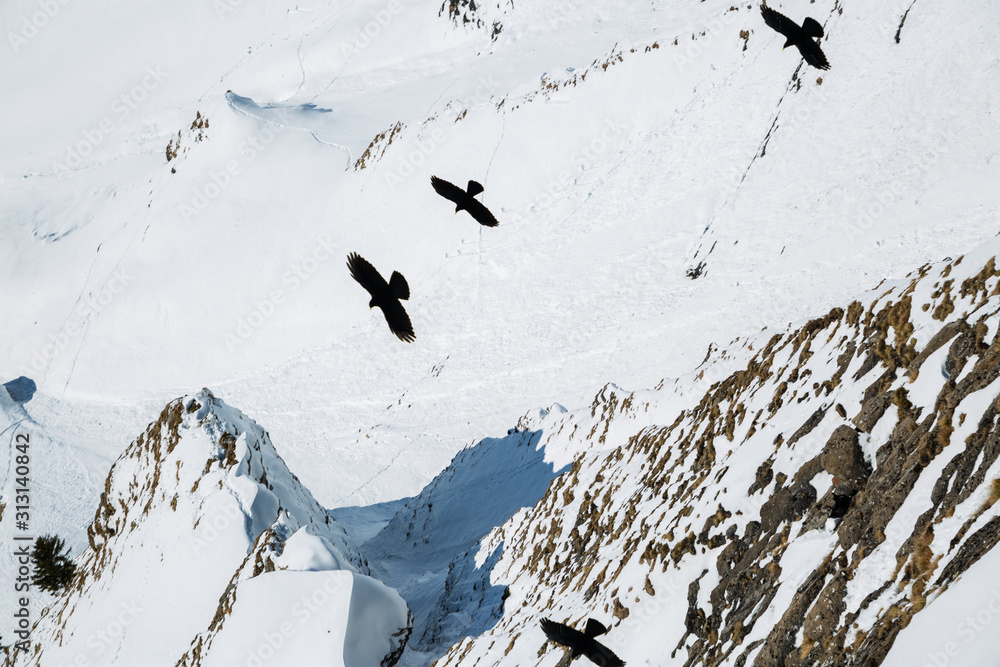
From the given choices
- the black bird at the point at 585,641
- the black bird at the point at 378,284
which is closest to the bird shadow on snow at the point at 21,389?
the black bird at the point at 378,284

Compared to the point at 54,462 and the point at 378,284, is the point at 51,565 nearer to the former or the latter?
the point at 54,462

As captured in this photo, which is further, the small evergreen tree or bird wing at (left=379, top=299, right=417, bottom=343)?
the small evergreen tree

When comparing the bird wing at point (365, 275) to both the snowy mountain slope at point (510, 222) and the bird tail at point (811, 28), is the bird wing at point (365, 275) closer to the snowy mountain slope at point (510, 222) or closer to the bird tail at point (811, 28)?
the bird tail at point (811, 28)

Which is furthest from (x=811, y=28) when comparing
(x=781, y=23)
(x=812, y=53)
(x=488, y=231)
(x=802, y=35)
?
(x=488, y=231)

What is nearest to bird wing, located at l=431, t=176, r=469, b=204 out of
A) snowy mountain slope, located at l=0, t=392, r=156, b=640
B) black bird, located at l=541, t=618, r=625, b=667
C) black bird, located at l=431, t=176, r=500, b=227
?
black bird, located at l=431, t=176, r=500, b=227

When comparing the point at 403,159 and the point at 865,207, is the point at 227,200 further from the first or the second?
the point at 865,207

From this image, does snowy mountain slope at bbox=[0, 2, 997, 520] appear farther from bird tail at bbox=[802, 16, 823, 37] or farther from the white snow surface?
bird tail at bbox=[802, 16, 823, 37]
